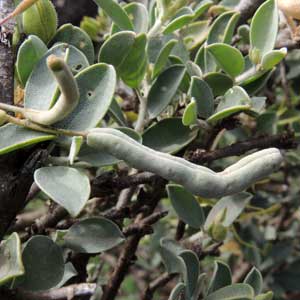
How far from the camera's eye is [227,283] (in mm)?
749

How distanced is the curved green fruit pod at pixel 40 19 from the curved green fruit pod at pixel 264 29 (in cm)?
26

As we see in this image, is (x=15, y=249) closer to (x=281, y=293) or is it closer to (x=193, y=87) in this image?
(x=193, y=87)

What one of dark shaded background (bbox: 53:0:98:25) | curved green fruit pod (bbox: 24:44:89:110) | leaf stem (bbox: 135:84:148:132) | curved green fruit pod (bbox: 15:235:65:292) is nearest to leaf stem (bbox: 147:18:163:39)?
leaf stem (bbox: 135:84:148:132)

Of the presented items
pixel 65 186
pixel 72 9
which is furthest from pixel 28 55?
pixel 72 9

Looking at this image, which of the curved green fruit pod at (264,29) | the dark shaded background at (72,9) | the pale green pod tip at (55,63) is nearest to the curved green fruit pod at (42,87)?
the pale green pod tip at (55,63)

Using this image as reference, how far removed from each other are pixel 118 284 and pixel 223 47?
0.41 m

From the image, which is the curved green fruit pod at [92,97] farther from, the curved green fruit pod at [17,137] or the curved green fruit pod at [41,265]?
the curved green fruit pod at [41,265]

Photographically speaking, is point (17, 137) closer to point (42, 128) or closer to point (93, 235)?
point (42, 128)

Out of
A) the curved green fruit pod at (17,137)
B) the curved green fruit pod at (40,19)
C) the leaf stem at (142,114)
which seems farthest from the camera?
the leaf stem at (142,114)

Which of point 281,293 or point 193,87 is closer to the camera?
point 193,87

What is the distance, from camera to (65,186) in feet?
1.78

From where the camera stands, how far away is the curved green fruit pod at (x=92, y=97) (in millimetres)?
561

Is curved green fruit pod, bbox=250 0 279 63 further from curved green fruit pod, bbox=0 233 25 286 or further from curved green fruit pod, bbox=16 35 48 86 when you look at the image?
curved green fruit pod, bbox=0 233 25 286

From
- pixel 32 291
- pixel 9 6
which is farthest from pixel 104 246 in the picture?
pixel 9 6
